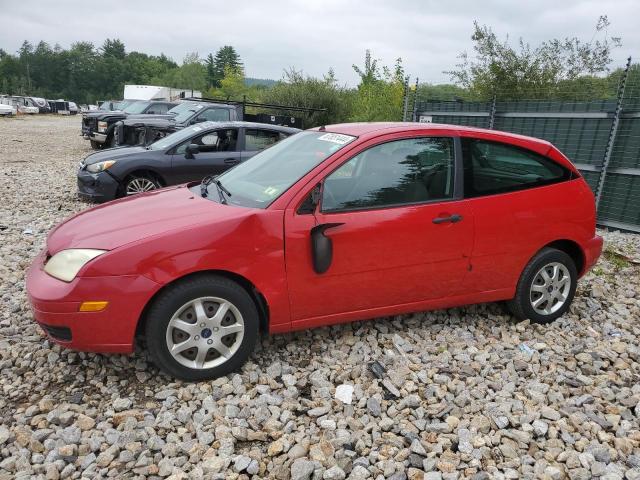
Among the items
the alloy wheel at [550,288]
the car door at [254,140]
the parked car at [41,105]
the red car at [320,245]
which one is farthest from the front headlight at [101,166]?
the parked car at [41,105]

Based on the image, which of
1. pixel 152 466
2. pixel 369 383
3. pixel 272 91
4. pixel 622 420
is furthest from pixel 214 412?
pixel 272 91

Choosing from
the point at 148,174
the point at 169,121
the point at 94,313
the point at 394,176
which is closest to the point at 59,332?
the point at 94,313

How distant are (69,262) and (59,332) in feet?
1.36

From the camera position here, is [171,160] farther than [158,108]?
No

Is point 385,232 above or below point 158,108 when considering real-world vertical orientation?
above

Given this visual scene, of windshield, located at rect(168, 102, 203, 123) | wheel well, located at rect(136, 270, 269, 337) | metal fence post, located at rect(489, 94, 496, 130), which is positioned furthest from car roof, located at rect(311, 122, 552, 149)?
windshield, located at rect(168, 102, 203, 123)

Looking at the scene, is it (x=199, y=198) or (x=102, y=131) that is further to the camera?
(x=102, y=131)

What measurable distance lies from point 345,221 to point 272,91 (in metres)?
22.0

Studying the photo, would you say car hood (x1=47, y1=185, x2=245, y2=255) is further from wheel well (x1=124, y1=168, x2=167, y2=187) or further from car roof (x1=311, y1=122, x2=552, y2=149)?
wheel well (x1=124, y1=168, x2=167, y2=187)

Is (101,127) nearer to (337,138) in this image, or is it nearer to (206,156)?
(206,156)

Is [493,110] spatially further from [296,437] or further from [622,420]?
[296,437]

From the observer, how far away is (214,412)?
2.99m

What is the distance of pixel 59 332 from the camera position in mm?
2998

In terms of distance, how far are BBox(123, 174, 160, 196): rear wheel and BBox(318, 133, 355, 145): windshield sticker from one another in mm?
5016
